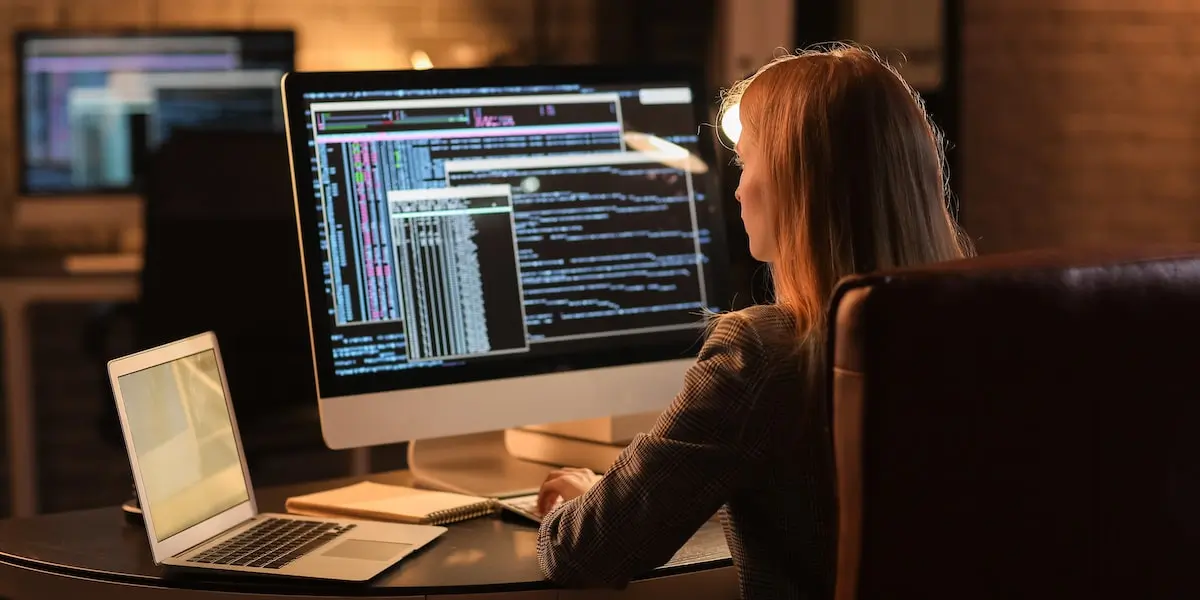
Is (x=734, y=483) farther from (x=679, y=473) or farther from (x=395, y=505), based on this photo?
(x=395, y=505)

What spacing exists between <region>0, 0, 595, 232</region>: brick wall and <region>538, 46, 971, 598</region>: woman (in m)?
3.25

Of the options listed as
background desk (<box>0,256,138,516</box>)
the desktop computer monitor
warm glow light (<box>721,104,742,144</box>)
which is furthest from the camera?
the desktop computer monitor

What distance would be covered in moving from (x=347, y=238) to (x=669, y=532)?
0.52m

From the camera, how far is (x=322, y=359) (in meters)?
1.39

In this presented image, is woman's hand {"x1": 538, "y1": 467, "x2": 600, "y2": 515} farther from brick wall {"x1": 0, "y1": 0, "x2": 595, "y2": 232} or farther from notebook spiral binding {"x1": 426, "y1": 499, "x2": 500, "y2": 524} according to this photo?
brick wall {"x1": 0, "y1": 0, "x2": 595, "y2": 232}

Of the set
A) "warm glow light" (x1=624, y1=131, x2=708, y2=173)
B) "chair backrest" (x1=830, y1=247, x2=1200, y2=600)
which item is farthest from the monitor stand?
"chair backrest" (x1=830, y1=247, x2=1200, y2=600)

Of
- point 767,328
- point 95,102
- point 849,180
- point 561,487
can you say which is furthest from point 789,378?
point 95,102

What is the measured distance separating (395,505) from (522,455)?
299mm

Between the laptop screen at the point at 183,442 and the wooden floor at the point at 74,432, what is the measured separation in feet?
9.55

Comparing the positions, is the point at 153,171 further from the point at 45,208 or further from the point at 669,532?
the point at 669,532

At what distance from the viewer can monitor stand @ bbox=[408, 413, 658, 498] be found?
5.03 ft

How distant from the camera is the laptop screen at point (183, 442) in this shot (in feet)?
3.92

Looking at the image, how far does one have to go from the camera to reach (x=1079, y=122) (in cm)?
343

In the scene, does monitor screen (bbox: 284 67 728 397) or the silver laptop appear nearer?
the silver laptop
